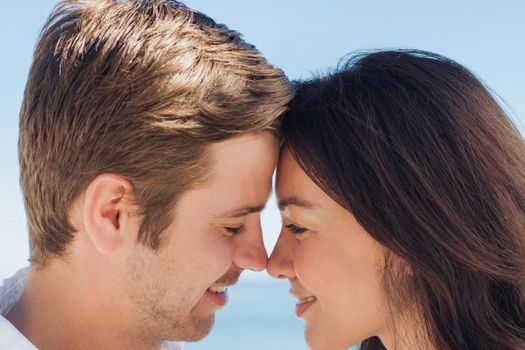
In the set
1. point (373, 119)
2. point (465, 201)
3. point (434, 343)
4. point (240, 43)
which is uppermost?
point (240, 43)

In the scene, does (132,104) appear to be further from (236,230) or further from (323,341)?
(323,341)

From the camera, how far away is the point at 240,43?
2.46 m

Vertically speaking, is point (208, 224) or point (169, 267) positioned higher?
point (208, 224)

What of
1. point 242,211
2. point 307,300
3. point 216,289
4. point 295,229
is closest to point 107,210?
point 242,211

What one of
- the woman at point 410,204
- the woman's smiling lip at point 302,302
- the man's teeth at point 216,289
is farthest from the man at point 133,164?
the woman's smiling lip at point 302,302

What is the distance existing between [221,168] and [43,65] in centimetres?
66

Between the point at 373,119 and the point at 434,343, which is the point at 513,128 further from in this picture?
the point at 434,343

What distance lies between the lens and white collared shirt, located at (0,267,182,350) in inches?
81.7

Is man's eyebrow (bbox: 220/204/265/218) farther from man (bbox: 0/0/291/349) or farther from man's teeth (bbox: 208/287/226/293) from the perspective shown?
man's teeth (bbox: 208/287/226/293)


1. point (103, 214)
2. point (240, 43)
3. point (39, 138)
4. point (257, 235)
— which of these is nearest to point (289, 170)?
point (257, 235)

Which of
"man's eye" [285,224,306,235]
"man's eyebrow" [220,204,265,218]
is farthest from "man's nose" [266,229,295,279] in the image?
"man's eyebrow" [220,204,265,218]

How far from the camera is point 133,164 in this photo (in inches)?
89.6

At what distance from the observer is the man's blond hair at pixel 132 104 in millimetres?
2232

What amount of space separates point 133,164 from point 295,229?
0.67 metres
